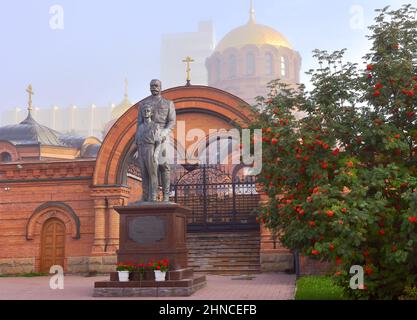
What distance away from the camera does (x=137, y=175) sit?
22422mm

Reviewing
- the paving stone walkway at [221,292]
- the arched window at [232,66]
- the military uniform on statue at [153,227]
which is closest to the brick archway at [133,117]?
the paving stone walkway at [221,292]

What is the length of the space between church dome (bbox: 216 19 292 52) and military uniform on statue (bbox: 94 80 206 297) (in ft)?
142

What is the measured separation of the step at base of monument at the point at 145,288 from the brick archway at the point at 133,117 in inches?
356

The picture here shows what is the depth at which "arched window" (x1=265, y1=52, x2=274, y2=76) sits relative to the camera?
176 feet

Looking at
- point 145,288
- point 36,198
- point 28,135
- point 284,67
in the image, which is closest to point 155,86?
point 145,288

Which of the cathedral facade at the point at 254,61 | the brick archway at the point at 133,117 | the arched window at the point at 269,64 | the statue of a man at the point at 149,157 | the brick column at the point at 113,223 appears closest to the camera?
the statue of a man at the point at 149,157

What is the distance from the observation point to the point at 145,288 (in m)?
10.8

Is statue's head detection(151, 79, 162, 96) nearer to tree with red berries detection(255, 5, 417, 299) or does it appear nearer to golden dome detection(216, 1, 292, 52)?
tree with red berries detection(255, 5, 417, 299)

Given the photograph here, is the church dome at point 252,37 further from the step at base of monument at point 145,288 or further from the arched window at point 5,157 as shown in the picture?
the step at base of monument at point 145,288

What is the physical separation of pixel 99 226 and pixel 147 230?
857 cm

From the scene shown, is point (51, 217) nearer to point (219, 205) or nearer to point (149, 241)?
point (219, 205)

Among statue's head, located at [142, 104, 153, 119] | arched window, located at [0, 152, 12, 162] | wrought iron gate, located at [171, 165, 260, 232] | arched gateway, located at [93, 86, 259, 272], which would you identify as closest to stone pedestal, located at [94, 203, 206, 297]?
statue's head, located at [142, 104, 153, 119]

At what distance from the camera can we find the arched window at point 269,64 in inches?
2112
